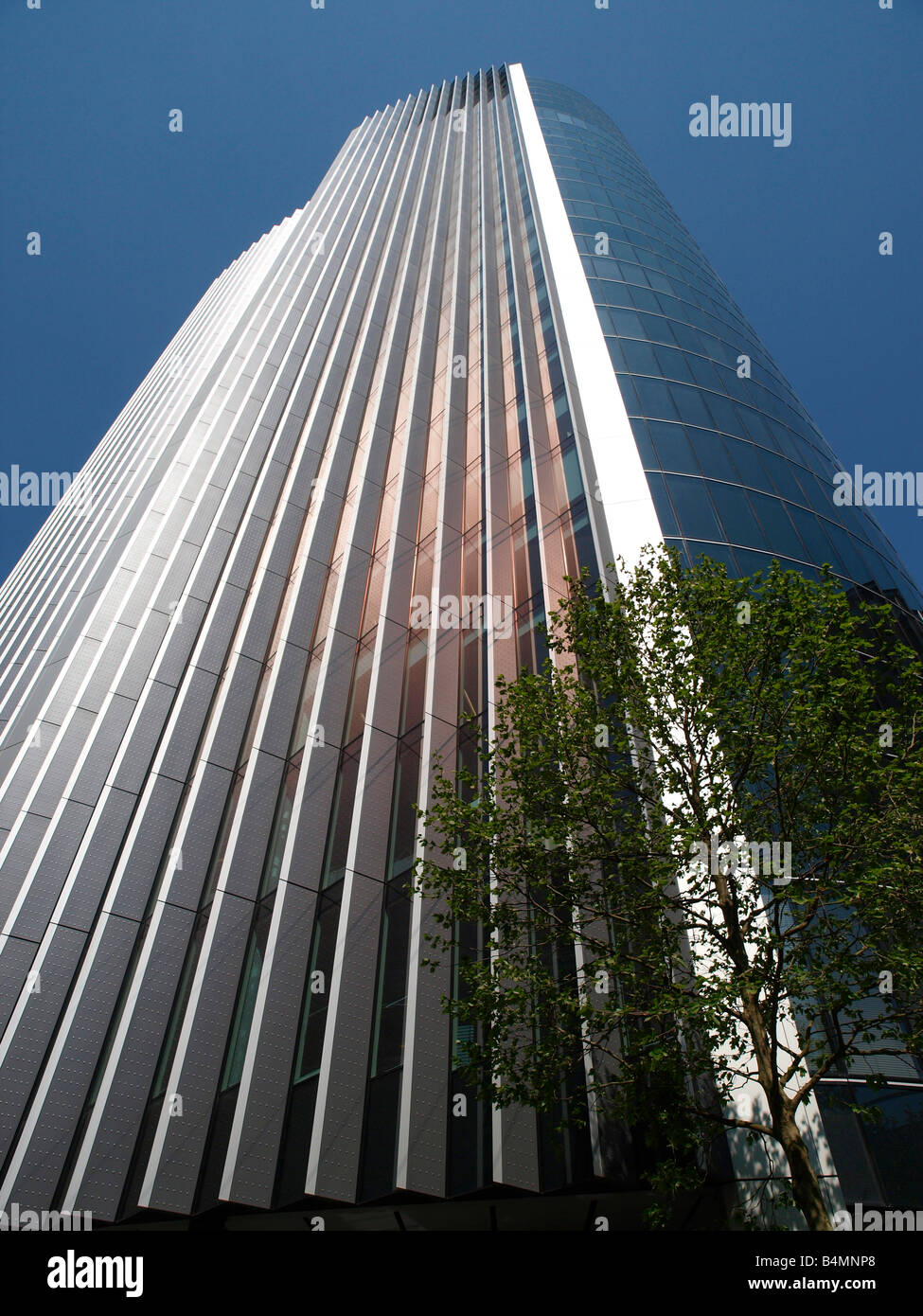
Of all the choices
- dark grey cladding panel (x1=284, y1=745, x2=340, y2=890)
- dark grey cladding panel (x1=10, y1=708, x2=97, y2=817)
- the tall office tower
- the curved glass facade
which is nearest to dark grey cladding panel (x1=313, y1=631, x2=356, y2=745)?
the tall office tower

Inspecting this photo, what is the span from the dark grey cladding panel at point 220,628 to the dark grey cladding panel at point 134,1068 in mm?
7428

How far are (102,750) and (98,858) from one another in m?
3.39

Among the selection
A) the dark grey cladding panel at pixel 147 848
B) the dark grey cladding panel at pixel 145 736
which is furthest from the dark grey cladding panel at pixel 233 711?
the dark grey cladding panel at pixel 145 736

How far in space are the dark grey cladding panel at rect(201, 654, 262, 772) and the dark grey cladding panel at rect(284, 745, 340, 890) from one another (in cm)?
280

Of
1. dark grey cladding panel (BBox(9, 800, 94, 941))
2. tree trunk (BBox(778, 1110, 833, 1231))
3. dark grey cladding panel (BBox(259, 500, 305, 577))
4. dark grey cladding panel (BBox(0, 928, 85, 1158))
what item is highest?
dark grey cladding panel (BBox(259, 500, 305, 577))

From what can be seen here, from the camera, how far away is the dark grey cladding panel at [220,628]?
71.6 ft

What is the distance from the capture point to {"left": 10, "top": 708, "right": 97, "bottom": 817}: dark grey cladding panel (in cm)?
1980

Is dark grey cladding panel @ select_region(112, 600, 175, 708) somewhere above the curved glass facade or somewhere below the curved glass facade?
below

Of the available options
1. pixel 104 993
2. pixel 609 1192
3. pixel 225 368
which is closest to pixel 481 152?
pixel 225 368

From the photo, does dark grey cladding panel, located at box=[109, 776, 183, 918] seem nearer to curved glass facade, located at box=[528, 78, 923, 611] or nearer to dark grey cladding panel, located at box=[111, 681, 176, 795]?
dark grey cladding panel, located at box=[111, 681, 176, 795]

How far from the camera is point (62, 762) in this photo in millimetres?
20609

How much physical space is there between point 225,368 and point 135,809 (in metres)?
22.7

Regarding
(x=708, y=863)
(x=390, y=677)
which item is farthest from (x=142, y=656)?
(x=708, y=863)

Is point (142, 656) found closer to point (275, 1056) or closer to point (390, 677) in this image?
point (390, 677)
